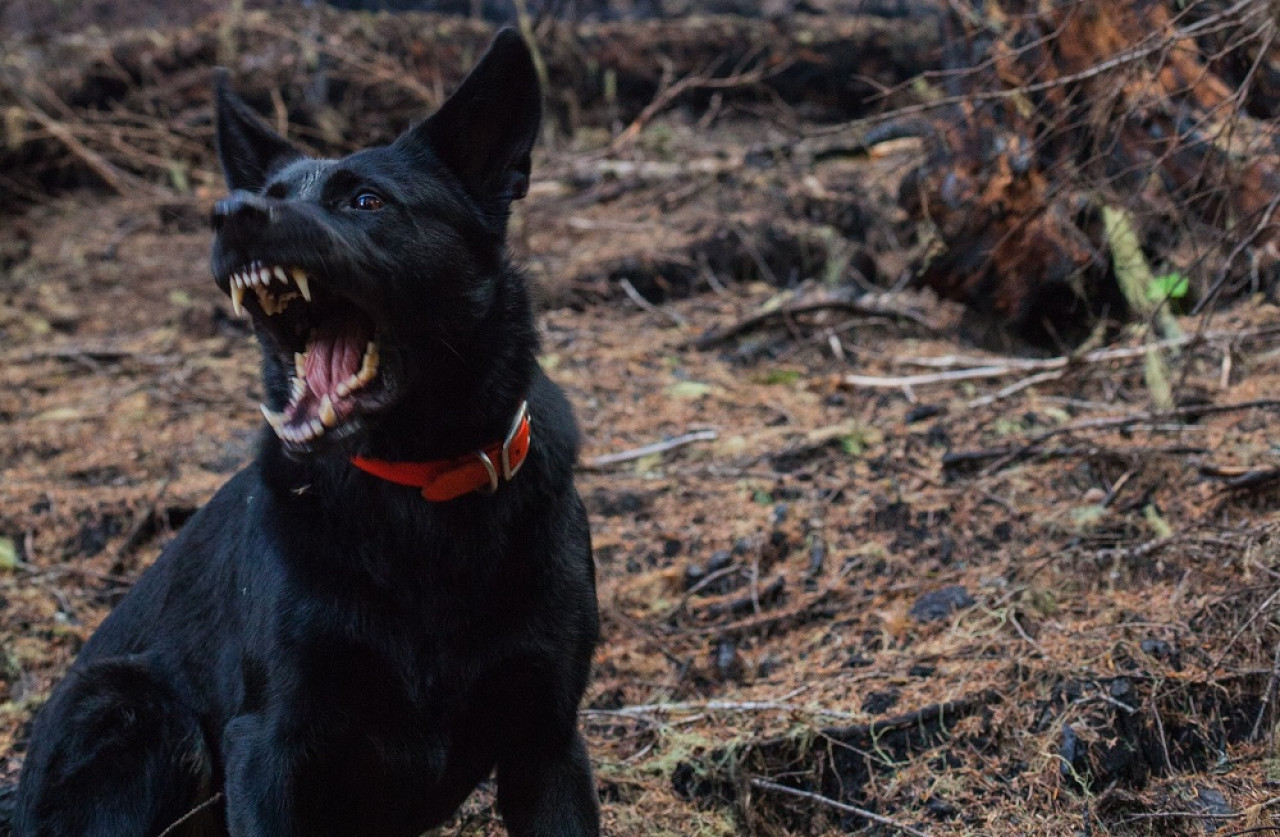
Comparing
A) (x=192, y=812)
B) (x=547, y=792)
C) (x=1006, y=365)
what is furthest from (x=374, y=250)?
(x=1006, y=365)

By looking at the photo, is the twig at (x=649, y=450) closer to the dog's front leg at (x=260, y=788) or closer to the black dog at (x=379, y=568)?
the black dog at (x=379, y=568)

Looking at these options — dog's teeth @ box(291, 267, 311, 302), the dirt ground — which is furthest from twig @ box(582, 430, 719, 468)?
dog's teeth @ box(291, 267, 311, 302)

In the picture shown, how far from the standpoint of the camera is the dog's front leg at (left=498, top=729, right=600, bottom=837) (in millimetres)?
2783

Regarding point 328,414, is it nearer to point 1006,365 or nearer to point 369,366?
point 369,366

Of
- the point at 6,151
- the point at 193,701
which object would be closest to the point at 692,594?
the point at 193,701

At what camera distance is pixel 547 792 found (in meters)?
2.79

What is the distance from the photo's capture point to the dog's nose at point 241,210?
2240 millimetres

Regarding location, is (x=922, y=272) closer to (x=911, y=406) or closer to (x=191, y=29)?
(x=911, y=406)

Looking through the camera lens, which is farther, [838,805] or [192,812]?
[838,805]

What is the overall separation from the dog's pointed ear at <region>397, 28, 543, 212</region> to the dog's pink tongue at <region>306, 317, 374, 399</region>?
592 mm

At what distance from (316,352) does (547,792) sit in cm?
130

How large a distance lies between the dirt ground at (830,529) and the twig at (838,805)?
0.01 m

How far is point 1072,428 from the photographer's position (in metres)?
4.59

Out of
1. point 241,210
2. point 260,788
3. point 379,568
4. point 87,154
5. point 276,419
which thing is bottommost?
point 260,788
